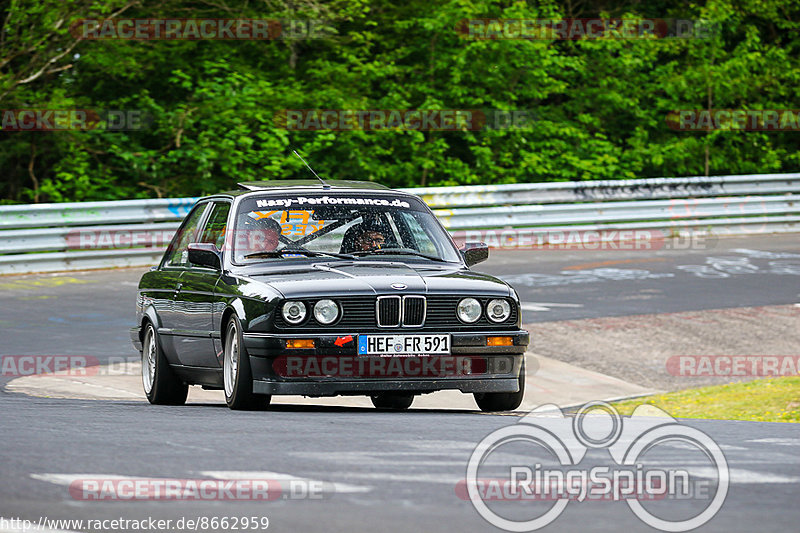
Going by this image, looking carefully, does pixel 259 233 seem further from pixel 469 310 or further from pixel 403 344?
pixel 469 310

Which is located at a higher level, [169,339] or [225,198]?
[225,198]

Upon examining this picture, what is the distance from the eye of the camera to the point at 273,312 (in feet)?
27.4

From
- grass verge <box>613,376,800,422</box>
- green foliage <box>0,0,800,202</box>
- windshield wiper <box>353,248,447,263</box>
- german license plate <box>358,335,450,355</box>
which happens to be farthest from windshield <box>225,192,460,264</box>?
green foliage <box>0,0,800,202</box>

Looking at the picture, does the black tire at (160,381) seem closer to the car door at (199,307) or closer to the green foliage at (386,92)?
the car door at (199,307)

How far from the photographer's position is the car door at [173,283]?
32.6 ft

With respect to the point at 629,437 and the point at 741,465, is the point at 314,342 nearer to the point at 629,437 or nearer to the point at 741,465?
the point at 629,437

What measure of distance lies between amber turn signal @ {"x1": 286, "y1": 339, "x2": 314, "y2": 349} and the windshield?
3.44ft

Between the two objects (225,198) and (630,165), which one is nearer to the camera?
(225,198)

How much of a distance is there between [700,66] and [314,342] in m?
20.9

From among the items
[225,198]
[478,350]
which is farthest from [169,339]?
[478,350]

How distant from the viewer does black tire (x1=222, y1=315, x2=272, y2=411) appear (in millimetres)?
8531

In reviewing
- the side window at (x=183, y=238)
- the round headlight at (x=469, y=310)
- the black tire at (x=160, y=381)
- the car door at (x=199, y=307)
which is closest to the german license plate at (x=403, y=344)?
the round headlight at (x=469, y=310)

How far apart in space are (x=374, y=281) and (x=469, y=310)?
2.09 feet

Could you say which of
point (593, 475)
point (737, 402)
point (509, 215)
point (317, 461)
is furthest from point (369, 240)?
point (509, 215)
